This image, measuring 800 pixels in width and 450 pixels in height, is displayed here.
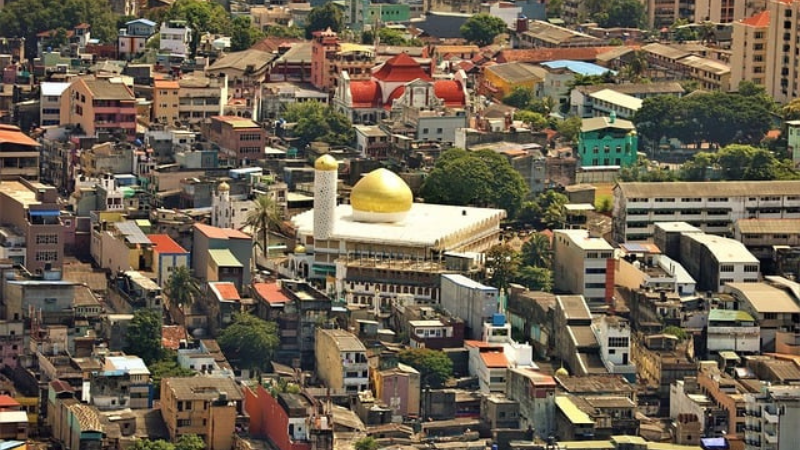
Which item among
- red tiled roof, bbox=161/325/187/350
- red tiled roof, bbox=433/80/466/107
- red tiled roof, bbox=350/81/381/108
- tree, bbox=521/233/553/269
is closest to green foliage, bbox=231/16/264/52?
red tiled roof, bbox=350/81/381/108

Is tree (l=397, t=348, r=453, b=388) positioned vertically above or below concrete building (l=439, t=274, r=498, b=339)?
below

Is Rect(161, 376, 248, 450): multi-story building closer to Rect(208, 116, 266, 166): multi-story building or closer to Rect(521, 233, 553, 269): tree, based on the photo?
Rect(521, 233, 553, 269): tree

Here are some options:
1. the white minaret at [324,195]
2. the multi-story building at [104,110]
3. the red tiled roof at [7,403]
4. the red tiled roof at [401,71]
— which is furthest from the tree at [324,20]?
the red tiled roof at [7,403]

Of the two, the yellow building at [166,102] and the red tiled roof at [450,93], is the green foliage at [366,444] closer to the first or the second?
the yellow building at [166,102]

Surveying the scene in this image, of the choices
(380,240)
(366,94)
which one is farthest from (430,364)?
(366,94)

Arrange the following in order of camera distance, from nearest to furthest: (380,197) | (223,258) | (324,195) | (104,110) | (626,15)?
(223,258), (324,195), (380,197), (104,110), (626,15)

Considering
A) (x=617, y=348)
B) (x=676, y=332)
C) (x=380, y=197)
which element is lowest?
(x=617, y=348)

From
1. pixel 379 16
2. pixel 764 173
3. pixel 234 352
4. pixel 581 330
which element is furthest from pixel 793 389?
pixel 379 16

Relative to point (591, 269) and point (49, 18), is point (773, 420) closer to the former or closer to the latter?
point (591, 269)
